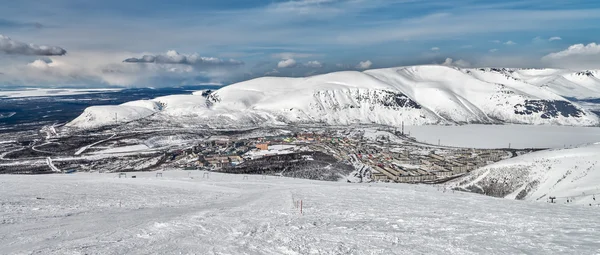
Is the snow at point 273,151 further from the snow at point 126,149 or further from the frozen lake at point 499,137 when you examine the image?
the frozen lake at point 499,137

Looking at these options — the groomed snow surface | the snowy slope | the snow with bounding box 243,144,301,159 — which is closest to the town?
the snow with bounding box 243,144,301,159

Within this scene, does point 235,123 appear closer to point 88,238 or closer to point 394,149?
point 394,149

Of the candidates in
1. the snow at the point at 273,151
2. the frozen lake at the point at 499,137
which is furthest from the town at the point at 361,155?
the frozen lake at the point at 499,137

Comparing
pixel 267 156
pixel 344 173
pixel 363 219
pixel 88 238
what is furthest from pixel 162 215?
pixel 267 156

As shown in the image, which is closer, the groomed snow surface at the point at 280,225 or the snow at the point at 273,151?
the groomed snow surface at the point at 280,225

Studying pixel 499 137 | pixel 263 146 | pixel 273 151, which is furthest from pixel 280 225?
pixel 499 137

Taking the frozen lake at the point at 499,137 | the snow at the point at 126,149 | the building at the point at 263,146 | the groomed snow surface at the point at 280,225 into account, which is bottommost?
the snow at the point at 126,149
